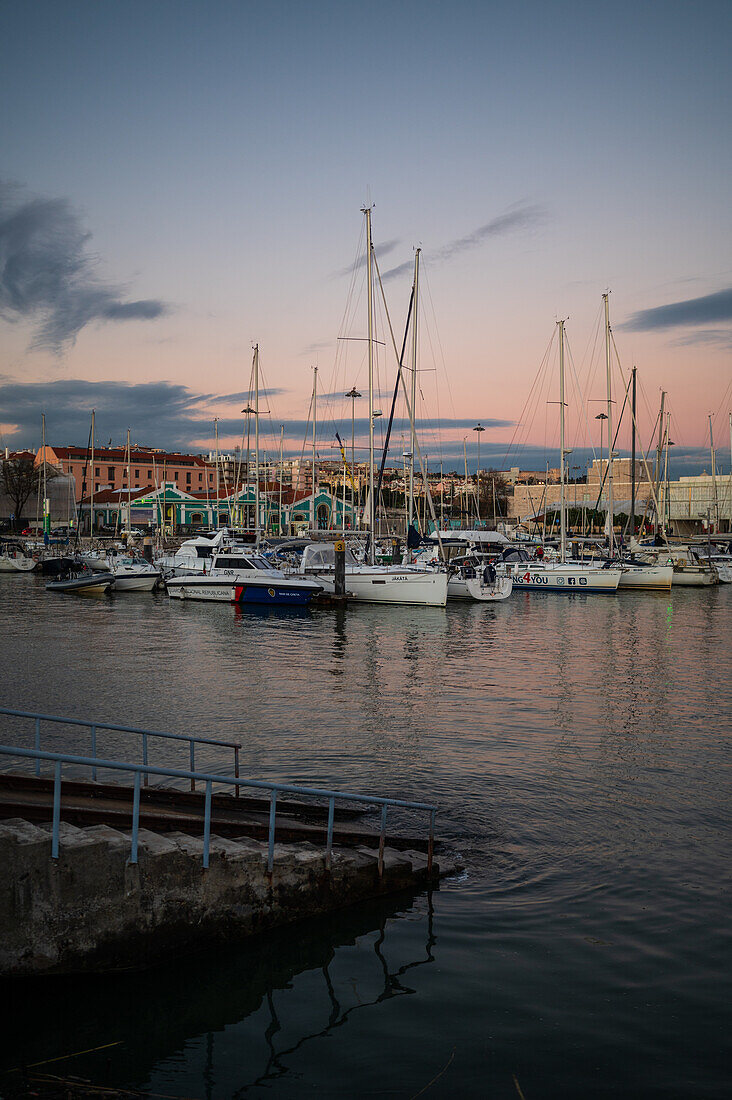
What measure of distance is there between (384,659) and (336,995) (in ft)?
61.0

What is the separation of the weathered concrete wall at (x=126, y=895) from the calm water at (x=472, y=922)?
0.24m

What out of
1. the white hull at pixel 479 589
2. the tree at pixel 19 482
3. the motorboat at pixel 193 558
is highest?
the tree at pixel 19 482

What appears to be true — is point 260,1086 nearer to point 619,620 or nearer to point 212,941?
point 212,941

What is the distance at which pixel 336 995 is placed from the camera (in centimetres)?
721

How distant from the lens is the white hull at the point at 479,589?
4494 cm

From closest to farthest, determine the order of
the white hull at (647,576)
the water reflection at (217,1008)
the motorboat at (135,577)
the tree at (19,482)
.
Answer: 1. the water reflection at (217,1008)
2. the motorboat at (135,577)
3. the white hull at (647,576)
4. the tree at (19,482)

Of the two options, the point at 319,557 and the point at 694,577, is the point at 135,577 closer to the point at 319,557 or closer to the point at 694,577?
the point at 319,557

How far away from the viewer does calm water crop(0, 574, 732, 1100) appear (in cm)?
625

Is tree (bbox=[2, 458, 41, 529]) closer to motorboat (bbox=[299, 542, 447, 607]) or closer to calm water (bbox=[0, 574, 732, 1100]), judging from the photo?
motorboat (bbox=[299, 542, 447, 607])

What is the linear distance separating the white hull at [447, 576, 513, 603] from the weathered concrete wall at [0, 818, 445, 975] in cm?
3736

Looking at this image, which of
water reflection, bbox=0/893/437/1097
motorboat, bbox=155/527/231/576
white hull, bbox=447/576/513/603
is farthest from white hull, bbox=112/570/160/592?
water reflection, bbox=0/893/437/1097

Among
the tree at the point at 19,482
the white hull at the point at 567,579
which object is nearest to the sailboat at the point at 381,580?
the white hull at the point at 567,579

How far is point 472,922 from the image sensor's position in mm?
8406

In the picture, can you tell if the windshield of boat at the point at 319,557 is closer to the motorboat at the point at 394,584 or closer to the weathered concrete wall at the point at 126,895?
the motorboat at the point at 394,584
